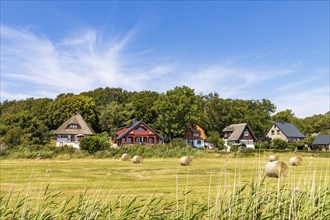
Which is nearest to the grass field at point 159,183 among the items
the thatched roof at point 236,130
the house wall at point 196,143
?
the thatched roof at point 236,130

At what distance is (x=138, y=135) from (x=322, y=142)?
4767 centimetres

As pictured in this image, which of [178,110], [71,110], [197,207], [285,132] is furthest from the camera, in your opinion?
[71,110]

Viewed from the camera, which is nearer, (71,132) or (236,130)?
(71,132)

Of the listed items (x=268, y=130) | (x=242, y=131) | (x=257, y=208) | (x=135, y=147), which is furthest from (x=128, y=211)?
(x=268, y=130)

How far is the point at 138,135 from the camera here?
78188 millimetres

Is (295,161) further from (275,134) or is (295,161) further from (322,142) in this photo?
(275,134)

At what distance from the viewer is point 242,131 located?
86.1m

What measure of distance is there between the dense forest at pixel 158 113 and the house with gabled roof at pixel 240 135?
3.72 metres

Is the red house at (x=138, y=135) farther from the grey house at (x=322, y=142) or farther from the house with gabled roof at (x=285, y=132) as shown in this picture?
the grey house at (x=322, y=142)

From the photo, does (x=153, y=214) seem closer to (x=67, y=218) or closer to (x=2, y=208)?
(x=67, y=218)

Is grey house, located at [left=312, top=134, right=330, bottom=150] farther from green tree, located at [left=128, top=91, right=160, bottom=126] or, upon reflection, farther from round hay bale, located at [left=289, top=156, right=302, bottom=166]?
round hay bale, located at [left=289, top=156, right=302, bottom=166]

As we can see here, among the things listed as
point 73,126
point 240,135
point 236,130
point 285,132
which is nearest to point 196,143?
point 236,130

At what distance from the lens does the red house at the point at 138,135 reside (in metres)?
77.6

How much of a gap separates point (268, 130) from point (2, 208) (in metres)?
100
